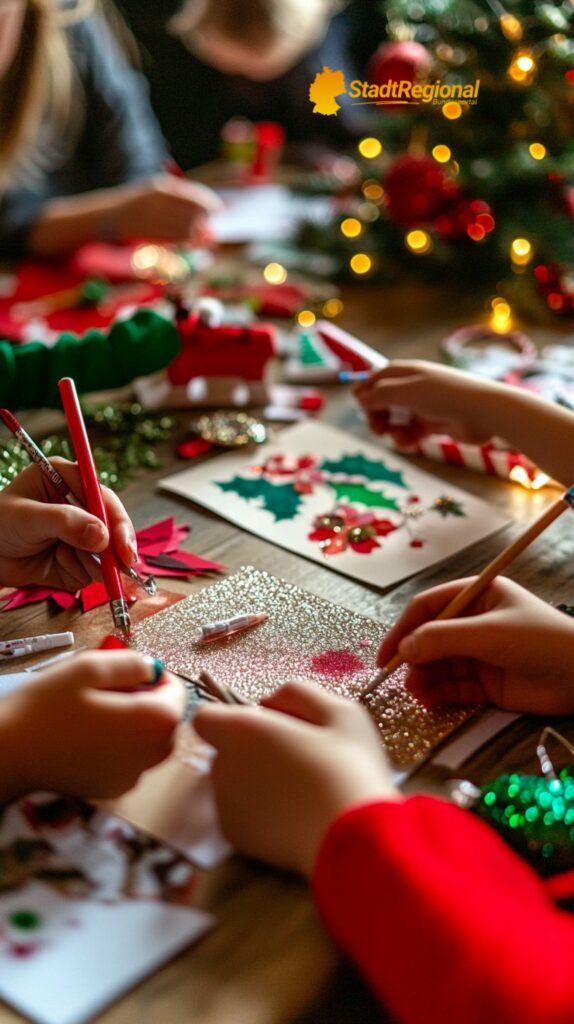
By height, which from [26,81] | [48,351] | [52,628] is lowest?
[52,628]

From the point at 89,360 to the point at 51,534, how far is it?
0.37m

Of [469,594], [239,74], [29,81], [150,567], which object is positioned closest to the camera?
[469,594]

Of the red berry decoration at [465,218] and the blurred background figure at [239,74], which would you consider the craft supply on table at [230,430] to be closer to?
the red berry decoration at [465,218]

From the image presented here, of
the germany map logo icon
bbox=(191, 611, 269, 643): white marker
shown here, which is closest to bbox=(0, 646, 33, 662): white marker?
bbox=(191, 611, 269, 643): white marker

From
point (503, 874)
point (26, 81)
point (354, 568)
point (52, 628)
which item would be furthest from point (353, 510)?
point (26, 81)

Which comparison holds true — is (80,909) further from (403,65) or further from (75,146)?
(75,146)

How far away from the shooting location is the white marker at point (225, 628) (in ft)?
2.41

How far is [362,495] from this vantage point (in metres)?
0.96

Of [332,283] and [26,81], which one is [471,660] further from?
[26,81]

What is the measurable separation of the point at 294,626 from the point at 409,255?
90 centimetres

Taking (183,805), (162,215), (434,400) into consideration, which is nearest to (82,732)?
(183,805)

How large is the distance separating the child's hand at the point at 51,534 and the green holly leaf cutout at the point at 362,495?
0.25 m

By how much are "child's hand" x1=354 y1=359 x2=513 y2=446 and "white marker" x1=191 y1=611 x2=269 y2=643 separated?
1.08ft

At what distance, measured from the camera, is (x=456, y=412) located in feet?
3.19
